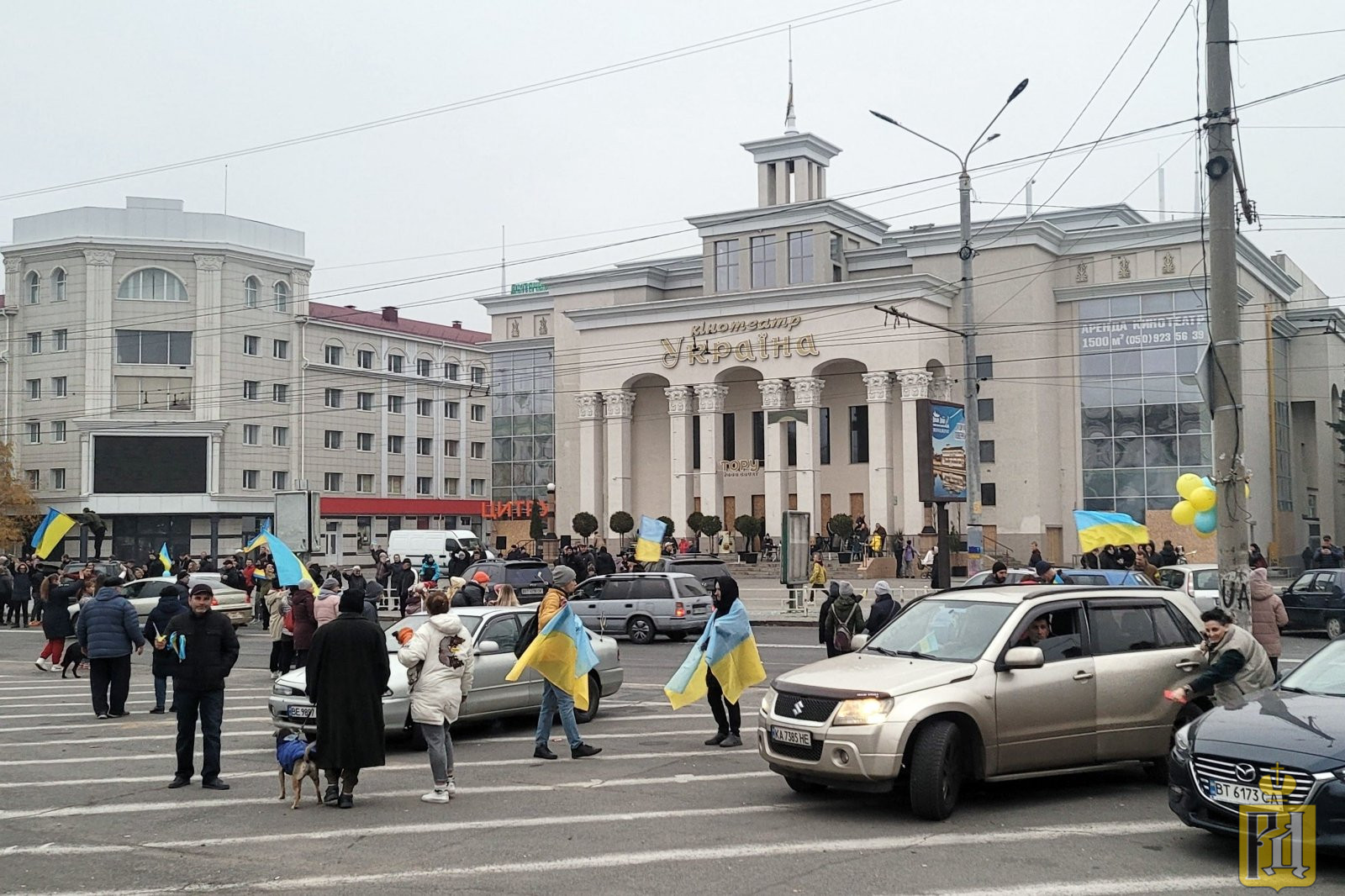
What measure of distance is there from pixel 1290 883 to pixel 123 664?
1405 cm

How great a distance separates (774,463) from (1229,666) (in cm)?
4706

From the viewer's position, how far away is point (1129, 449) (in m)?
52.9

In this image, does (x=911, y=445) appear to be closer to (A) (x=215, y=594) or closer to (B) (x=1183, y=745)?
(A) (x=215, y=594)

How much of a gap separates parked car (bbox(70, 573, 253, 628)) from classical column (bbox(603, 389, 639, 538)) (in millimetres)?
27319

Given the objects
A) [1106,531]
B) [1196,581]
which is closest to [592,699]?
[1196,581]

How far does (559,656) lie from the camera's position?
40.2 ft

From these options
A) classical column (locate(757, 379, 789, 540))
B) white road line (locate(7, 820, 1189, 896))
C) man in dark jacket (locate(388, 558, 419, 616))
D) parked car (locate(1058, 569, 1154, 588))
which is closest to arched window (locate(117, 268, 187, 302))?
classical column (locate(757, 379, 789, 540))

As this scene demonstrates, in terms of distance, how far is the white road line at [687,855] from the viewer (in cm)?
769

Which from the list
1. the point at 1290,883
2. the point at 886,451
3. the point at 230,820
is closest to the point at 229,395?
the point at 886,451

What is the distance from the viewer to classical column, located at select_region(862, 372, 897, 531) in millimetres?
54125

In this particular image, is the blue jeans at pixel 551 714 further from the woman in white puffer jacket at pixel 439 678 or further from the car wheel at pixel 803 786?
the car wheel at pixel 803 786

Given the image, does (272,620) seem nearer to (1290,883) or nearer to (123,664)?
(123,664)

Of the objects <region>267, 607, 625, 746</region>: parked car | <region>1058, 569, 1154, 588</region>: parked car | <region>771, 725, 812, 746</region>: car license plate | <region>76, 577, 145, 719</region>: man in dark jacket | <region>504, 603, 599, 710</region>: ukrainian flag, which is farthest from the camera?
<region>1058, 569, 1154, 588</region>: parked car

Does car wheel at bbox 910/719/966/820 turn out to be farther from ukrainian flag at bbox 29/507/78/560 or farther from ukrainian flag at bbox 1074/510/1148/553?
ukrainian flag at bbox 29/507/78/560
